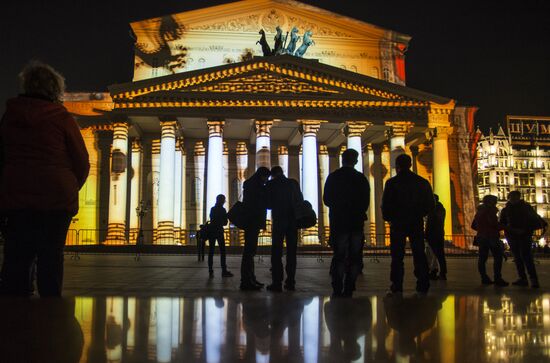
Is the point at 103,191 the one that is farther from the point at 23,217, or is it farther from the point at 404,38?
the point at 23,217

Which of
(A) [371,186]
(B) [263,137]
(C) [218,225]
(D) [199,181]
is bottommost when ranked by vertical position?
(C) [218,225]

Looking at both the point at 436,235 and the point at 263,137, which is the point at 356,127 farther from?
the point at 436,235

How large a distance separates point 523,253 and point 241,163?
32.5m

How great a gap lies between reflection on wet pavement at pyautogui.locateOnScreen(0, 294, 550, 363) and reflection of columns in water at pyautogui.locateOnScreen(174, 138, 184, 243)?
33.1 m

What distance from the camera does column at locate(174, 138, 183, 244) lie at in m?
38.2

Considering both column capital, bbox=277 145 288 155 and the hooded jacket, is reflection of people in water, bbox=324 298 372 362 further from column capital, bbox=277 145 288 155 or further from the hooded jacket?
column capital, bbox=277 145 288 155

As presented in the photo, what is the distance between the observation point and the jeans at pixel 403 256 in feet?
24.8

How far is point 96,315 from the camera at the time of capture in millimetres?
4117

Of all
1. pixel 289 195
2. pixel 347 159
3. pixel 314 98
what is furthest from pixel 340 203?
pixel 314 98

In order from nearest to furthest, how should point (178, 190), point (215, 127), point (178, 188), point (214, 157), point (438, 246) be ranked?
1. point (438, 246)
2. point (215, 127)
3. point (214, 157)
4. point (178, 190)
5. point (178, 188)

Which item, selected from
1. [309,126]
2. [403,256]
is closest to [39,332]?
[403,256]

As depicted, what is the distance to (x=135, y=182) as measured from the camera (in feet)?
128

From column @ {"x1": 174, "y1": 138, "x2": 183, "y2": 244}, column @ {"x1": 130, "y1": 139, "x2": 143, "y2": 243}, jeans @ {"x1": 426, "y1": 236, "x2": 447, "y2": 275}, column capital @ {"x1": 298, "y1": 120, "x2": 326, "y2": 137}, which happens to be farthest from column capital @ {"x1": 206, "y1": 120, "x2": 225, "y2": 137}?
jeans @ {"x1": 426, "y1": 236, "x2": 447, "y2": 275}

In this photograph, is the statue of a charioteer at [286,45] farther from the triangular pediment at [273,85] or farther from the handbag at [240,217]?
the handbag at [240,217]
